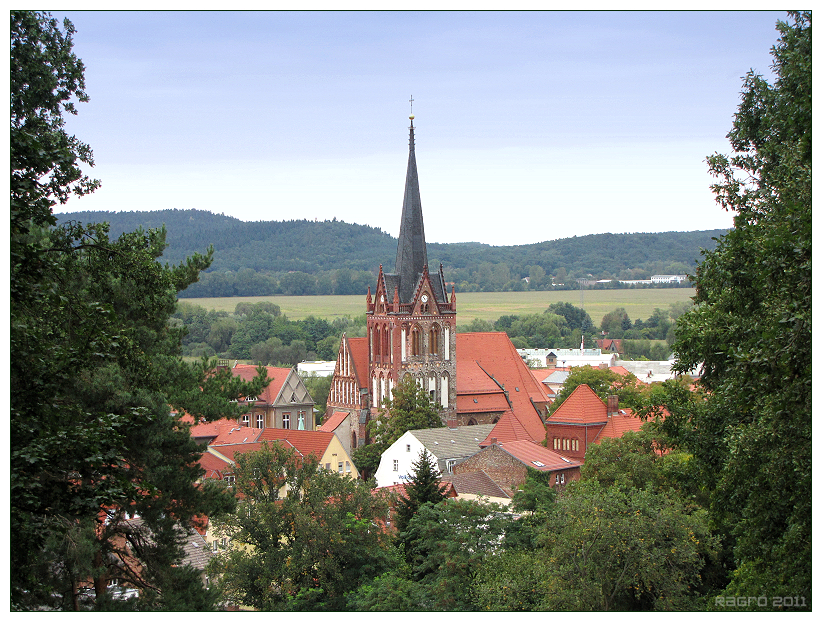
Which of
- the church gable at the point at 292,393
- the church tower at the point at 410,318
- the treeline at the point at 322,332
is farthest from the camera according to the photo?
the treeline at the point at 322,332

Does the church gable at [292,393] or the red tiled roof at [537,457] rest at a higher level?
the church gable at [292,393]

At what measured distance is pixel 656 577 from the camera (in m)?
20.4

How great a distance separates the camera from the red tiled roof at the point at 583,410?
173 feet

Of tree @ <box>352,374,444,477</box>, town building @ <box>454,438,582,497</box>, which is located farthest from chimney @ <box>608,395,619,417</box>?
tree @ <box>352,374,444,477</box>

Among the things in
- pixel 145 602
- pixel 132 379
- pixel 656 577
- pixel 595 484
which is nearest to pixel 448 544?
pixel 595 484

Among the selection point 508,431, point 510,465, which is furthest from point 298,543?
point 508,431

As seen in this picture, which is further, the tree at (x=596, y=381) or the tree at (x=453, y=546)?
the tree at (x=596, y=381)

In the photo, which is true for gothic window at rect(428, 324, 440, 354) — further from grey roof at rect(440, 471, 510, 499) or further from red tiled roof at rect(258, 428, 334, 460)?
grey roof at rect(440, 471, 510, 499)

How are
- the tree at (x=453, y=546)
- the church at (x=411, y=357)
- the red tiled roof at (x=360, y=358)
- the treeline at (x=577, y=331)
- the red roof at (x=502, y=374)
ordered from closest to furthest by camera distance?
the tree at (x=453, y=546), the church at (x=411, y=357), the red tiled roof at (x=360, y=358), the red roof at (x=502, y=374), the treeline at (x=577, y=331)

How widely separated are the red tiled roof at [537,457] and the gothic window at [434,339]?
17.3 metres

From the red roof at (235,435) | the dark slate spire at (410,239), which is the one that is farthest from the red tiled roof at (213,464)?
the dark slate spire at (410,239)

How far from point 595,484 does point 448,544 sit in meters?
5.00

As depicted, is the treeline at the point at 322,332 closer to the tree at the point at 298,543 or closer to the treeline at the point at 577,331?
the treeline at the point at 577,331
